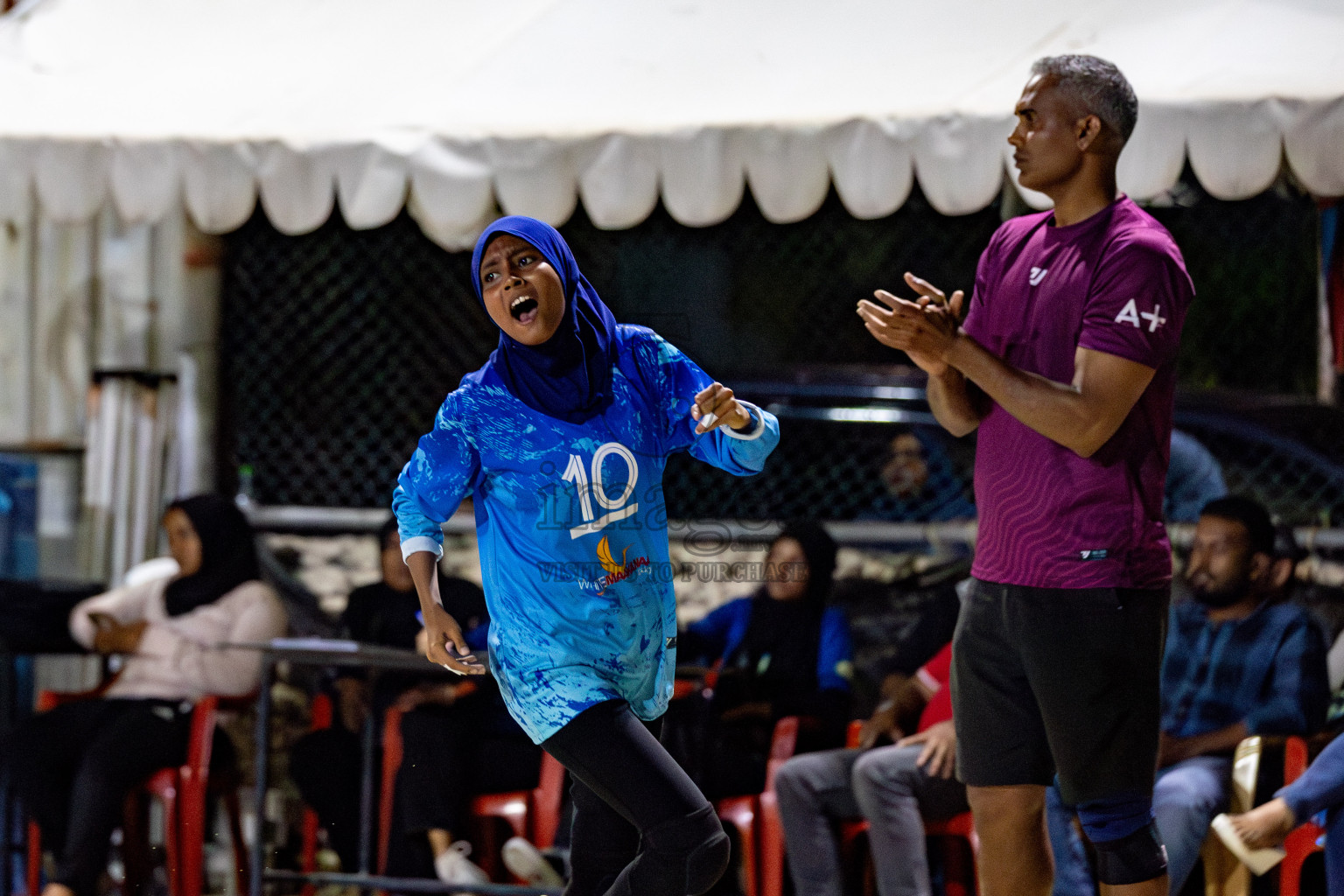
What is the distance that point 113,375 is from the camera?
422cm

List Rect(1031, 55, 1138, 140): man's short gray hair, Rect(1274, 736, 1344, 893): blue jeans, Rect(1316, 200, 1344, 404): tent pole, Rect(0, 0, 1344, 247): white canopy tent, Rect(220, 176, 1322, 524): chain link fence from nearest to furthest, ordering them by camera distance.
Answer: Rect(1031, 55, 1138, 140): man's short gray hair
Rect(1274, 736, 1344, 893): blue jeans
Rect(0, 0, 1344, 247): white canopy tent
Rect(1316, 200, 1344, 404): tent pole
Rect(220, 176, 1322, 524): chain link fence

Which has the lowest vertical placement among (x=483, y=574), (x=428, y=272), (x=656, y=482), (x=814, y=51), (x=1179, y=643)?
(x=1179, y=643)

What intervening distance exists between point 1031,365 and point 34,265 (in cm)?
343

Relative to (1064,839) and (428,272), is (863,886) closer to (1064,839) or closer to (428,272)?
(1064,839)

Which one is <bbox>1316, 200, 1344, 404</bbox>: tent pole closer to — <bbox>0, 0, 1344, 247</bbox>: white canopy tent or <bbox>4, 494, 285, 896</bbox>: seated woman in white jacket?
<bbox>0, 0, 1344, 247</bbox>: white canopy tent

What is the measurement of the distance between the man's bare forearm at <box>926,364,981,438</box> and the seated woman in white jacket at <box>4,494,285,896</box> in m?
2.31

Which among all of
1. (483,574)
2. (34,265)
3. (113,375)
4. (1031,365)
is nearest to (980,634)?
(1031,365)

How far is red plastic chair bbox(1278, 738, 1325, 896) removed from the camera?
3057mm

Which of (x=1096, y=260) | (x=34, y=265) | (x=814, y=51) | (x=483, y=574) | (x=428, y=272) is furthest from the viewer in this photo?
(x=428, y=272)

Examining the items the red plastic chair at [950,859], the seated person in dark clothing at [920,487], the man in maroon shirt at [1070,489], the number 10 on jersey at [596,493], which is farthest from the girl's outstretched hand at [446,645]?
the seated person in dark clothing at [920,487]

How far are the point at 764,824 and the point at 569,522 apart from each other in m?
1.50

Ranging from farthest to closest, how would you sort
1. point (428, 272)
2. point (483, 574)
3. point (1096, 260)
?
point (428, 272), point (483, 574), point (1096, 260)

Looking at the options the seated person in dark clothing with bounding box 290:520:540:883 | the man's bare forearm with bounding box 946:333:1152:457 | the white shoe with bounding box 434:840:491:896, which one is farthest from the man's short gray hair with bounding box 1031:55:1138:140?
the white shoe with bounding box 434:840:491:896

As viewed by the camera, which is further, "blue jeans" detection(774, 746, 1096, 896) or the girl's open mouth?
"blue jeans" detection(774, 746, 1096, 896)
